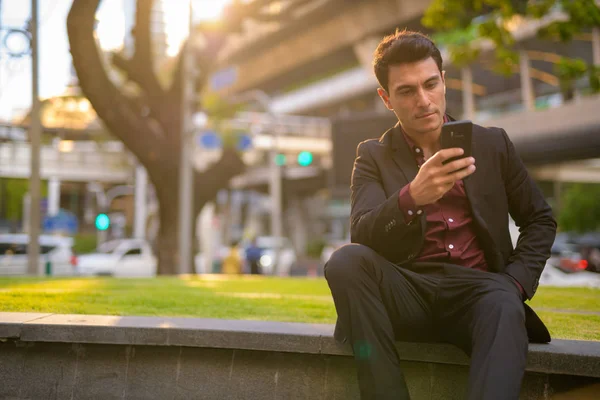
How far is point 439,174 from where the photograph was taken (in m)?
2.64

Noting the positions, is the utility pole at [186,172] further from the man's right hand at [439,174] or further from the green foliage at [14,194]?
the green foliage at [14,194]

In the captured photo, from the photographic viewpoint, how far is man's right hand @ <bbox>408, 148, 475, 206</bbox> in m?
2.61

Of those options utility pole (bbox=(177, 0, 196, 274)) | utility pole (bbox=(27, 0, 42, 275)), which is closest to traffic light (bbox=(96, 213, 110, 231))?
utility pole (bbox=(177, 0, 196, 274))

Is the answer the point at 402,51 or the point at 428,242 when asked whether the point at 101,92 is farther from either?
the point at 428,242

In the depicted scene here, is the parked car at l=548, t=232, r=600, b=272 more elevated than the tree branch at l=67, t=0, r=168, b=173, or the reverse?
the tree branch at l=67, t=0, r=168, b=173

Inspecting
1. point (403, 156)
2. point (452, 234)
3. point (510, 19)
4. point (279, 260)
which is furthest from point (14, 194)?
point (452, 234)

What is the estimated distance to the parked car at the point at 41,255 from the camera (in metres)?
22.0

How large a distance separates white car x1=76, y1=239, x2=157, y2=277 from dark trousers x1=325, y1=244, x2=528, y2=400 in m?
21.4

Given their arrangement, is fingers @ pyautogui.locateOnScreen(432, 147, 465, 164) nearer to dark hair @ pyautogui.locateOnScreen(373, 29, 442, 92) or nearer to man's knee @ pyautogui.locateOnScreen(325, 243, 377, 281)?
man's knee @ pyautogui.locateOnScreen(325, 243, 377, 281)

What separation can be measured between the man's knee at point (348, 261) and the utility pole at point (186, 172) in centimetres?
1302

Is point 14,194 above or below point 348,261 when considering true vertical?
below

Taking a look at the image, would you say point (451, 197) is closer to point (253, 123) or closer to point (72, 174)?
point (253, 123)

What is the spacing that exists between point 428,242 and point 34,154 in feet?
42.5

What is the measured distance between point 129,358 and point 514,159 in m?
2.24
